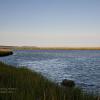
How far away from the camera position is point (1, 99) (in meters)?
7.37

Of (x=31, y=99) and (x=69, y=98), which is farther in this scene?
(x=69, y=98)

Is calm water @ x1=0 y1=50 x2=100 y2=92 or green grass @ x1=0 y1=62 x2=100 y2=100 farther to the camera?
calm water @ x1=0 y1=50 x2=100 y2=92

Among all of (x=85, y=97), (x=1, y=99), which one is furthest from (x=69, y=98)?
(x=1, y=99)

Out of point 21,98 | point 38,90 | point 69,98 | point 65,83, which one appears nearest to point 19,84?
point 38,90

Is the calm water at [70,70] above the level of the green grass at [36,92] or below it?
below

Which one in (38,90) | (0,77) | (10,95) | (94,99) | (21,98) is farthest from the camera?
(0,77)

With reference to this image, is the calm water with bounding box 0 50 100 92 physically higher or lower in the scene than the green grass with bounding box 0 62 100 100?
lower

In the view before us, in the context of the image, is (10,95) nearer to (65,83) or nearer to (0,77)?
(0,77)

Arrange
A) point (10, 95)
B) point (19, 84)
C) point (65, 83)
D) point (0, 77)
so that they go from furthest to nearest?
point (65, 83) → point (0, 77) → point (19, 84) → point (10, 95)

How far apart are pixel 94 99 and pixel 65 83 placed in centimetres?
944

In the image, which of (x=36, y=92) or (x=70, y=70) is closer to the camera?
(x=36, y=92)

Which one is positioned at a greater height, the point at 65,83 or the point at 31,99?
the point at 31,99

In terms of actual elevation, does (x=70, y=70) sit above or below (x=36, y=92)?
below

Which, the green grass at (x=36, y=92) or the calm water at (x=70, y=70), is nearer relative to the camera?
the green grass at (x=36, y=92)
